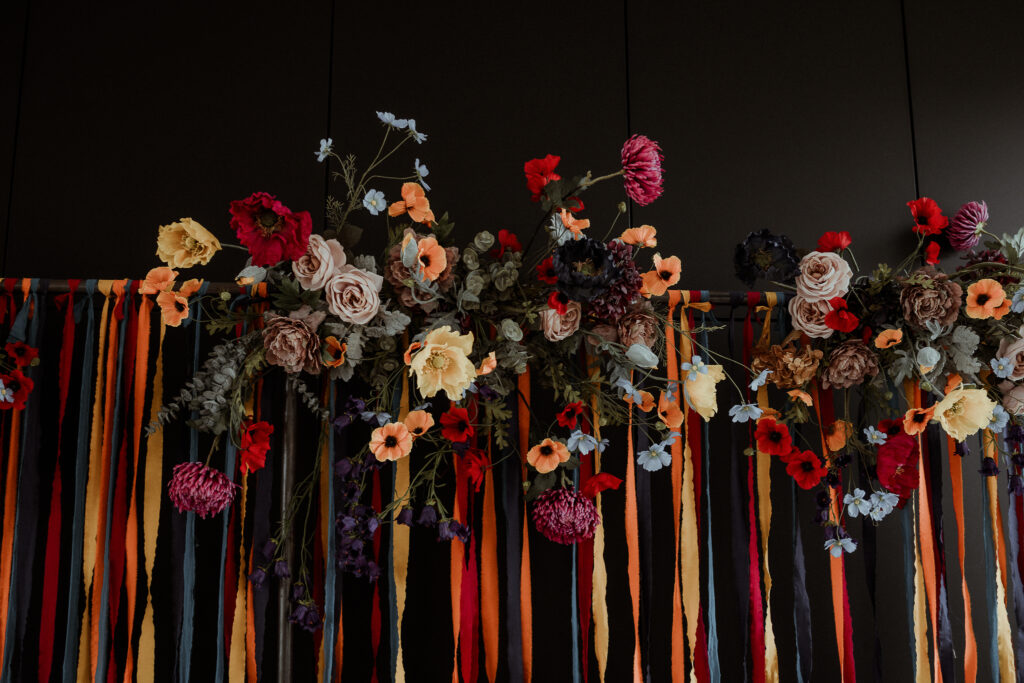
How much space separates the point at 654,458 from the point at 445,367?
0.43 meters

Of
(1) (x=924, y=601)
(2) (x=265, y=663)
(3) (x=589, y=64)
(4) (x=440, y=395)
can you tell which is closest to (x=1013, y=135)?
(3) (x=589, y=64)

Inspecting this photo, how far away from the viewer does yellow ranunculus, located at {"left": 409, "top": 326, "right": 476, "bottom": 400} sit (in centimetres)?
129

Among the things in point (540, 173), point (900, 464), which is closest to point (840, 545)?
point (900, 464)

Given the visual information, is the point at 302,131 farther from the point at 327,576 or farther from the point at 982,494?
the point at 982,494

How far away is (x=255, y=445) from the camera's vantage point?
136 cm

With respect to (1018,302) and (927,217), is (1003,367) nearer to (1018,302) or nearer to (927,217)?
(1018,302)

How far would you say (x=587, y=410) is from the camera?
1.52m

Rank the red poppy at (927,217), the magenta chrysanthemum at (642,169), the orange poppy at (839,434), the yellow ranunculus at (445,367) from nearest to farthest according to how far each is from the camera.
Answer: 1. the yellow ranunculus at (445,367)
2. the magenta chrysanthemum at (642,169)
3. the orange poppy at (839,434)
4. the red poppy at (927,217)

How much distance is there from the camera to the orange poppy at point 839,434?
4.92 feet

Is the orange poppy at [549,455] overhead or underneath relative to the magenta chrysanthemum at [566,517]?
overhead

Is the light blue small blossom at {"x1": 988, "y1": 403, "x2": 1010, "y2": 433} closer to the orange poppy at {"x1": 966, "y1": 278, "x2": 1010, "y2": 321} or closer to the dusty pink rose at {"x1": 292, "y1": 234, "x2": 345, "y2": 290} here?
the orange poppy at {"x1": 966, "y1": 278, "x2": 1010, "y2": 321}

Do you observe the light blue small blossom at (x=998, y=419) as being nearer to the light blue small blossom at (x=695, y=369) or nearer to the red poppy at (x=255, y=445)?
the light blue small blossom at (x=695, y=369)

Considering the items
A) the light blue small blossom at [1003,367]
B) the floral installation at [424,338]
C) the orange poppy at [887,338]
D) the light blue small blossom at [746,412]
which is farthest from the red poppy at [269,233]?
the light blue small blossom at [1003,367]

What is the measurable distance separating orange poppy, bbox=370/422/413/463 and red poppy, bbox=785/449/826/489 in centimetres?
75
